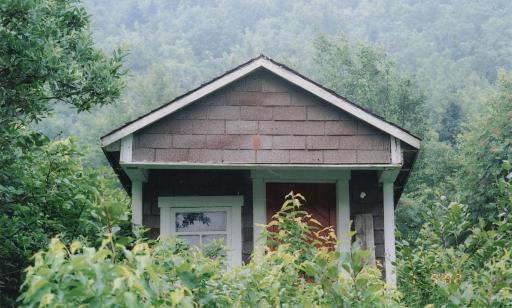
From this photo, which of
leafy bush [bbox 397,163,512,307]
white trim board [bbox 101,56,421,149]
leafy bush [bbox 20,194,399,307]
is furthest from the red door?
leafy bush [bbox 20,194,399,307]

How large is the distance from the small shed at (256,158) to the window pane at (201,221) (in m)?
0.01

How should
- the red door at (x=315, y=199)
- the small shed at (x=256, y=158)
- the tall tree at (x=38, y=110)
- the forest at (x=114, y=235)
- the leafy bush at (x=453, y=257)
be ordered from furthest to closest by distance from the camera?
the red door at (x=315, y=199), the small shed at (x=256, y=158), the tall tree at (x=38, y=110), the leafy bush at (x=453, y=257), the forest at (x=114, y=235)

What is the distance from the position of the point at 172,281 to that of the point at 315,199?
19.0 feet

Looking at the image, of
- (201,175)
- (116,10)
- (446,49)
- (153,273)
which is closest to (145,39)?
(116,10)

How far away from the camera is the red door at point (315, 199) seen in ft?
29.1

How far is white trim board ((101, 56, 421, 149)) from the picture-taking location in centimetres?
789

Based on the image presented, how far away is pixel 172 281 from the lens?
3.24 metres

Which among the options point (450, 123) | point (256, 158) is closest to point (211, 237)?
point (256, 158)

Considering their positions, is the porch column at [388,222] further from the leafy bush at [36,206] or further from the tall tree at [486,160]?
the tall tree at [486,160]

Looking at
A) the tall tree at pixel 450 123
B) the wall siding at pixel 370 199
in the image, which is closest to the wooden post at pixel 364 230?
the wall siding at pixel 370 199

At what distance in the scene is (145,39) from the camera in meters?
95.1

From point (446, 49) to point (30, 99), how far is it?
88627mm

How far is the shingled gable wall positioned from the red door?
878mm

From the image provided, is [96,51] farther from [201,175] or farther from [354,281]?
[354,281]
